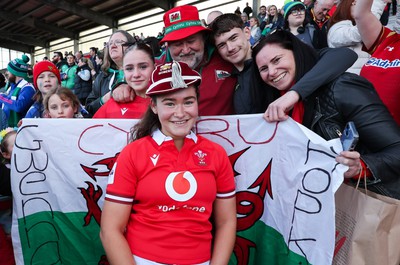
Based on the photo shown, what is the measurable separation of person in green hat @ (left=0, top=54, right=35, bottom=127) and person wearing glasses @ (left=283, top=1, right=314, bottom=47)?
3.41 meters

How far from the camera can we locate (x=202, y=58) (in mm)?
2105

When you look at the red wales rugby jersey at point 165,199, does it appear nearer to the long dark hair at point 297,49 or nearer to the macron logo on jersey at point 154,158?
the macron logo on jersey at point 154,158

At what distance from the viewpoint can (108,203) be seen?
1.36 metres

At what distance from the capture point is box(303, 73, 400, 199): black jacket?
134 cm

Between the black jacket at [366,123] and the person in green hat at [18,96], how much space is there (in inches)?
150

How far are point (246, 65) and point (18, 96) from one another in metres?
3.50

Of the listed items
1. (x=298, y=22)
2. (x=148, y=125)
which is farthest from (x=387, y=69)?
Result: (x=298, y=22)

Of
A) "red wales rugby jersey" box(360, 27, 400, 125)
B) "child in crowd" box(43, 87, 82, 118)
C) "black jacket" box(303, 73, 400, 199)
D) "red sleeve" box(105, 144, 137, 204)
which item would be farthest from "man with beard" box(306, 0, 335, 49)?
"red sleeve" box(105, 144, 137, 204)

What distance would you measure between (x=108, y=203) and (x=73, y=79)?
6925 mm

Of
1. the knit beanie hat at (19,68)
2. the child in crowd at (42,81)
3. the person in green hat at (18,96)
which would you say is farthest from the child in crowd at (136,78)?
the knit beanie hat at (19,68)

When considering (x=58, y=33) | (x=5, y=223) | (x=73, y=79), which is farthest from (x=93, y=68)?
(x=58, y=33)

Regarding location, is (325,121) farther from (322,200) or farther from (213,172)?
(213,172)

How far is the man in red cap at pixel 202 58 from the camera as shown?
2.02 meters

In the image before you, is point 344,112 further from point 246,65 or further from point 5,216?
point 5,216
